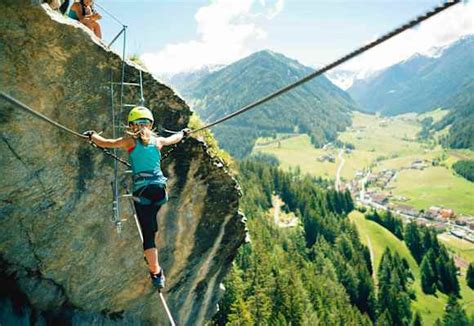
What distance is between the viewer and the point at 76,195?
12.4 m

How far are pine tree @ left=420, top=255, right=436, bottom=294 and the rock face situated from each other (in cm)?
10997

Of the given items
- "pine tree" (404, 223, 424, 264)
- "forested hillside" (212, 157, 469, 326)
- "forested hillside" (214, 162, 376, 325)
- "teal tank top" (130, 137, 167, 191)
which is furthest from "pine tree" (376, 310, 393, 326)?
"teal tank top" (130, 137, 167, 191)

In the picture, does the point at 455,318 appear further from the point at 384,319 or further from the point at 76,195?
the point at 76,195

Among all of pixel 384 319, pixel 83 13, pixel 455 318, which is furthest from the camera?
pixel 455 318

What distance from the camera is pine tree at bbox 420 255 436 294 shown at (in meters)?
110

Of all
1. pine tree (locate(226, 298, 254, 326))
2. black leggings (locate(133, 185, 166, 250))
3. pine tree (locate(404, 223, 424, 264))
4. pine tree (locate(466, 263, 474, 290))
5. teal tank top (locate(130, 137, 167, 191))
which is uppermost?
teal tank top (locate(130, 137, 167, 191))

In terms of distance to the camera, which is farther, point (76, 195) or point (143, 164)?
point (76, 195)

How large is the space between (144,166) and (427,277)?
390 ft

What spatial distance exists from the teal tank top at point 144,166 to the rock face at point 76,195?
370cm

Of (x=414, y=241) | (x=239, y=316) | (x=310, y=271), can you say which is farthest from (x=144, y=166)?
(x=414, y=241)

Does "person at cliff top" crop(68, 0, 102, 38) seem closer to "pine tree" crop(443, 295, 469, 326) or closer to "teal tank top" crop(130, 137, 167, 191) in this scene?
"teal tank top" crop(130, 137, 167, 191)

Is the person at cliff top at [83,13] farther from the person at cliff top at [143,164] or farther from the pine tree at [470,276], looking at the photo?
the pine tree at [470,276]

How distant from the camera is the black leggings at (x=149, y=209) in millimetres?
9008

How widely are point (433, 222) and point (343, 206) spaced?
68336 millimetres
